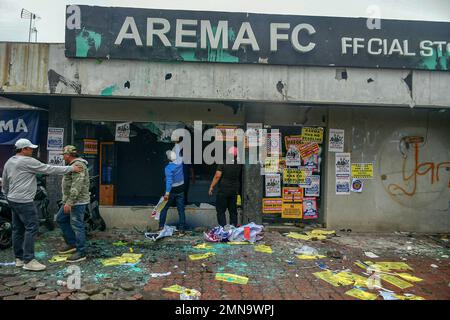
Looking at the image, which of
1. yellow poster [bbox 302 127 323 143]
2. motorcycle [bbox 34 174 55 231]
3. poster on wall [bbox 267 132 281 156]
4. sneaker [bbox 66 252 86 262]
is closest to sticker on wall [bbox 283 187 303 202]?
poster on wall [bbox 267 132 281 156]

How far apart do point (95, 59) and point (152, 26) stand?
127 centimetres

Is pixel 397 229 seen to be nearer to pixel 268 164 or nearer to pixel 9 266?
pixel 268 164

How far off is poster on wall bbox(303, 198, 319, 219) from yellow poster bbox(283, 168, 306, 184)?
1.59ft

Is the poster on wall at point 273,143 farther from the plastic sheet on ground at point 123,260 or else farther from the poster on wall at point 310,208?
the plastic sheet on ground at point 123,260

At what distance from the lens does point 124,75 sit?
696cm

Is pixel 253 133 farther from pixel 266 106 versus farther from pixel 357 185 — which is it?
pixel 357 185

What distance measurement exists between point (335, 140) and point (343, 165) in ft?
1.97

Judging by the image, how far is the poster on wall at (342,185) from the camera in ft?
27.0

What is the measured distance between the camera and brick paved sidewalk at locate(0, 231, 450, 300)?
14.9ft

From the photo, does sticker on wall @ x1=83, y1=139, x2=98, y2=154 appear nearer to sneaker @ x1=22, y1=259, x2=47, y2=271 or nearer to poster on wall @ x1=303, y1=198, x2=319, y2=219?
sneaker @ x1=22, y1=259, x2=47, y2=271

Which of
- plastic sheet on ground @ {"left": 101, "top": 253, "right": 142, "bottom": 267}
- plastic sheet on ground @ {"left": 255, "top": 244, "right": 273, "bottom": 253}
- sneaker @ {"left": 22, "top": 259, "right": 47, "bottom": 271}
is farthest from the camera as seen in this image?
plastic sheet on ground @ {"left": 255, "top": 244, "right": 273, "bottom": 253}

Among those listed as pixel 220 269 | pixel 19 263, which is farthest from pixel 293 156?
pixel 19 263

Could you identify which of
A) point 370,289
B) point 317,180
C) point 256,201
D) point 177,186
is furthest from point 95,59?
point 370,289

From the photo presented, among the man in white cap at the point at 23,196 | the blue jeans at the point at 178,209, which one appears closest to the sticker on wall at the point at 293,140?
the blue jeans at the point at 178,209
